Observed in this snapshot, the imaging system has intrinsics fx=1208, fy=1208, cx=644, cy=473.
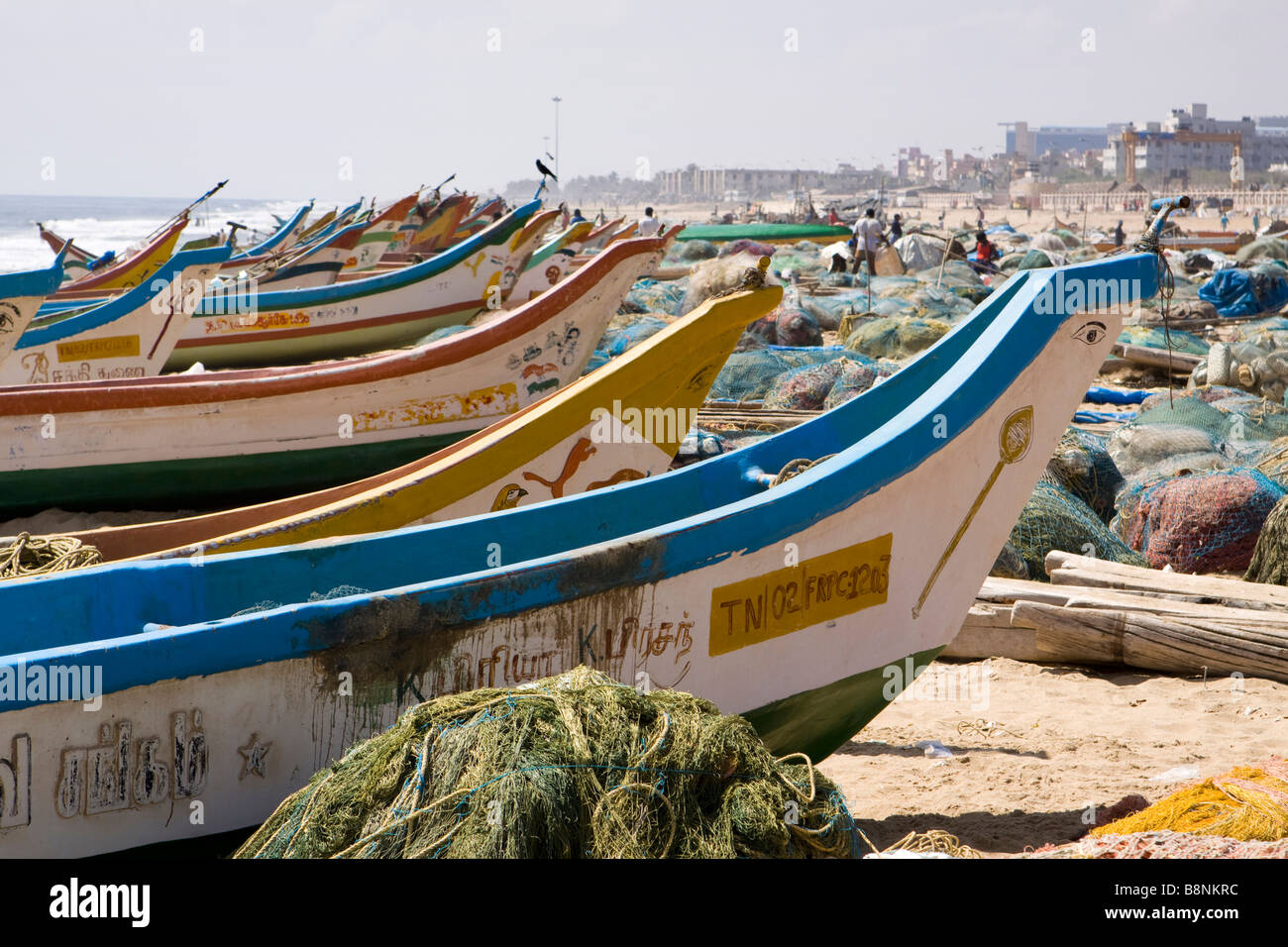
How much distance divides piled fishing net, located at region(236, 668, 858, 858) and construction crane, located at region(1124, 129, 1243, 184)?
11989 centimetres

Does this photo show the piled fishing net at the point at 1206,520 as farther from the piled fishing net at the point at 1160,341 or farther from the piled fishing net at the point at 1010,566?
the piled fishing net at the point at 1160,341

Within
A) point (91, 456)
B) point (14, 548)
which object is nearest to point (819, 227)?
point (91, 456)

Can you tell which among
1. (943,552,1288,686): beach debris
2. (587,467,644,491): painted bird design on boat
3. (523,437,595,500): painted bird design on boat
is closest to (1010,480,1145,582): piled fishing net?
(943,552,1288,686): beach debris

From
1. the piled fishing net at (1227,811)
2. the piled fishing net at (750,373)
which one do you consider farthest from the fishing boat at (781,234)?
the piled fishing net at (1227,811)

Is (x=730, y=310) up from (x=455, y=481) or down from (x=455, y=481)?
up

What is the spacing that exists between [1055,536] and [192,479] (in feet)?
16.4

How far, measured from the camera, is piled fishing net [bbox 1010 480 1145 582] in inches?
255

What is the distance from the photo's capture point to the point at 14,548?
4242 millimetres

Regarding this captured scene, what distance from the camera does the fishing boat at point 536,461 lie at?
4461mm

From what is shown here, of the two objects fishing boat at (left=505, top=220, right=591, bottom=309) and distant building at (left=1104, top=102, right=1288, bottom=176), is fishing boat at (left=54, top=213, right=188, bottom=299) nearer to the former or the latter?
fishing boat at (left=505, top=220, right=591, bottom=309)

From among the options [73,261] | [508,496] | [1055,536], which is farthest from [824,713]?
[73,261]

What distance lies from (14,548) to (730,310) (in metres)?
3.06

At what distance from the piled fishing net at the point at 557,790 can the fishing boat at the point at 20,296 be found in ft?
16.0
